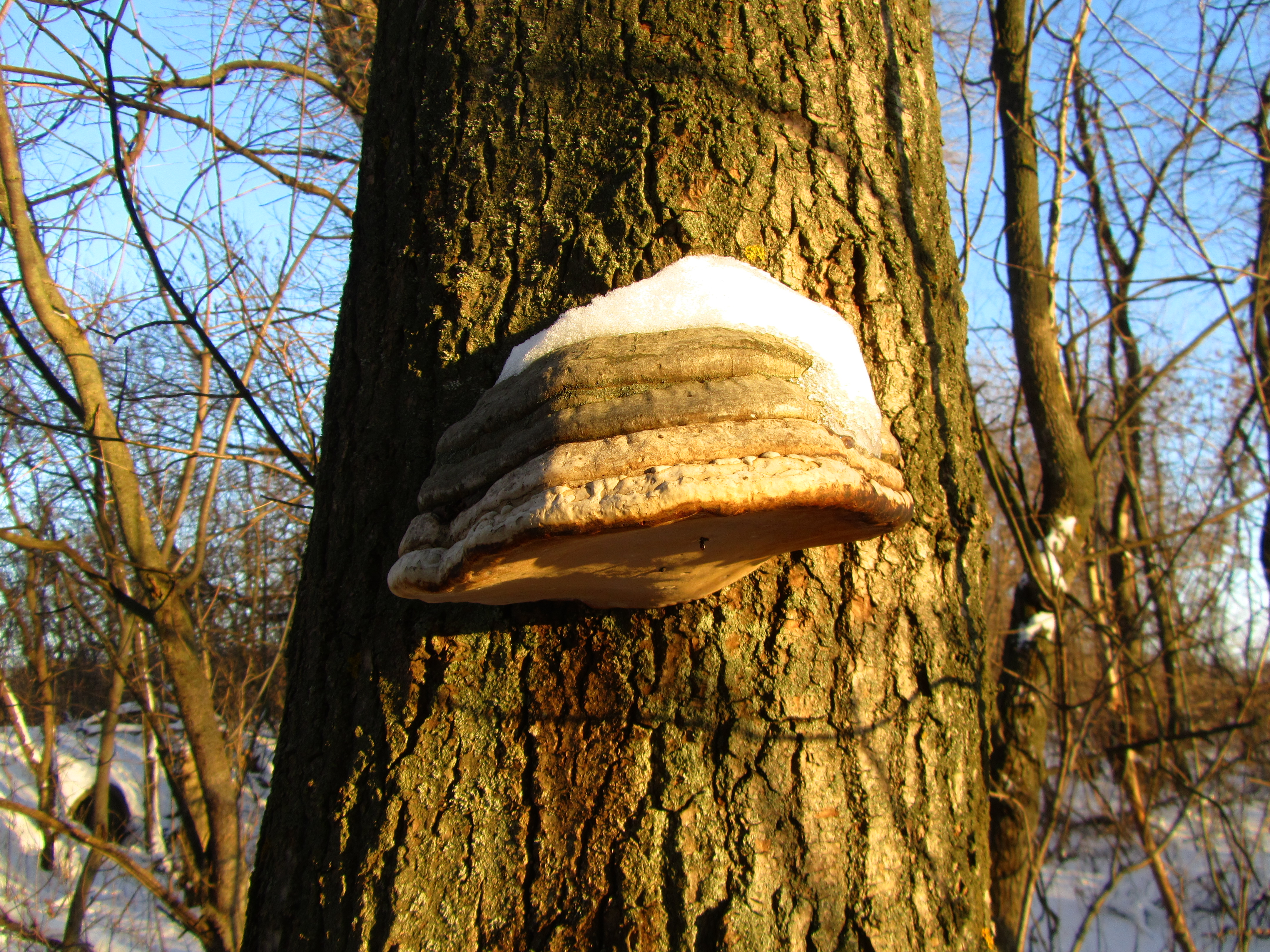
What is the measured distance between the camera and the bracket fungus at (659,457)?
29.2 inches

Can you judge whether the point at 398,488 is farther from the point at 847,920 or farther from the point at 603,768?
the point at 847,920

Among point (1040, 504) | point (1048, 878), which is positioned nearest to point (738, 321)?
point (1040, 504)

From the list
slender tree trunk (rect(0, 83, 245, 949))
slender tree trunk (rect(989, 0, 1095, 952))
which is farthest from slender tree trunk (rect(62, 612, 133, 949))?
slender tree trunk (rect(989, 0, 1095, 952))

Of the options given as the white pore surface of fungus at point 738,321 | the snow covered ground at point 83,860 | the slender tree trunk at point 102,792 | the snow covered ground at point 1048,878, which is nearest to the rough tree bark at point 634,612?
the white pore surface of fungus at point 738,321

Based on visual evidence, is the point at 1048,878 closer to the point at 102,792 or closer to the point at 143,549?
the point at 143,549

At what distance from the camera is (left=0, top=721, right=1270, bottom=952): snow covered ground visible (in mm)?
5328

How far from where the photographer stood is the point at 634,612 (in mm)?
1080

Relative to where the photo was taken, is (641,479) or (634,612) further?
(634,612)

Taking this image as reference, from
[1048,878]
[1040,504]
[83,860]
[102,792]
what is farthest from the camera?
[1048,878]

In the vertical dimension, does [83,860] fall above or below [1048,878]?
above

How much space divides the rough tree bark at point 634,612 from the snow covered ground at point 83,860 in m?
3.98

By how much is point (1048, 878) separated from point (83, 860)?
10.3 m

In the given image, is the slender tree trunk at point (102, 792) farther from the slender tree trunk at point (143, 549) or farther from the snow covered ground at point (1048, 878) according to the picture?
the slender tree trunk at point (143, 549)

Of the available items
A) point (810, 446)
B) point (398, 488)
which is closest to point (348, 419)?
point (398, 488)
